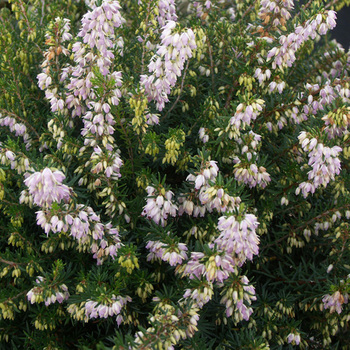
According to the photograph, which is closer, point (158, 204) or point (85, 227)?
point (85, 227)

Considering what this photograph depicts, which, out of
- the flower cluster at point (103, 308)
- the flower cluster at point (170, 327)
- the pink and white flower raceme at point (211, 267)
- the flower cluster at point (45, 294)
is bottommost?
the flower cluster at point (45, 294)

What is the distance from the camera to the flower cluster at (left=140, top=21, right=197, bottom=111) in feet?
10.9

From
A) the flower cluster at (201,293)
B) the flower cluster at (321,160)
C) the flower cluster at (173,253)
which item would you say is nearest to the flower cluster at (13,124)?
the flower cluster at (173,253)

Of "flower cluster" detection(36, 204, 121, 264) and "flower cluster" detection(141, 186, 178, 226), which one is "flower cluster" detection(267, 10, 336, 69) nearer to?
"flower cluster" detection(141, 186, 178, 226)

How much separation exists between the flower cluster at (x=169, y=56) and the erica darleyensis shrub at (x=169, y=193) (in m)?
0.01

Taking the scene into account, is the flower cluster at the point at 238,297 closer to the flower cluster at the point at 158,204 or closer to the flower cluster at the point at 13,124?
the flower cluster at the point at 158,204

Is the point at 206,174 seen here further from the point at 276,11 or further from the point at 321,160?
the point at 276,11

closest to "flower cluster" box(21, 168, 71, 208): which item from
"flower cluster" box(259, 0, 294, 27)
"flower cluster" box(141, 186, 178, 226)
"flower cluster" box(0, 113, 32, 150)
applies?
"flower cluster" box(141, 186, 178, 226)

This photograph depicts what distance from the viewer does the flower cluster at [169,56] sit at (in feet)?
10.9

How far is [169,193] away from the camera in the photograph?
3.50 m

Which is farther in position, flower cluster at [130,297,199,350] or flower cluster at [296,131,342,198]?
flower cluster at [296,131,342,198]

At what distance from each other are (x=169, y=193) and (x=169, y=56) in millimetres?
1075

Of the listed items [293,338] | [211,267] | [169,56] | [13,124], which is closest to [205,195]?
[211,267]

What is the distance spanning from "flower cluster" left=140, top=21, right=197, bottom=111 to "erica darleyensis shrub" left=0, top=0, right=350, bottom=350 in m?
0.01
